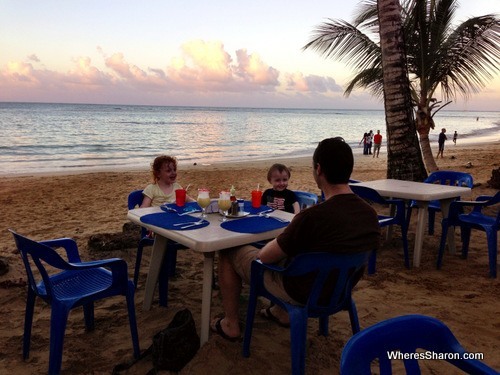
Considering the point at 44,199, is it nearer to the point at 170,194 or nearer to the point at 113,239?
the point at 113,239

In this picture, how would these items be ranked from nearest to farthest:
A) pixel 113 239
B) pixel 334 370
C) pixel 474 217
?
1. pixel 334 370
2. pixel 474 217
3. pixel 113 239

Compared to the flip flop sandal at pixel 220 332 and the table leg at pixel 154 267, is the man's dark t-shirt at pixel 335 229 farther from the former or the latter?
the table leg at pixel 154 267

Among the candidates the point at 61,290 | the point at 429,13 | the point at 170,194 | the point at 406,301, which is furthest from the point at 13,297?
the point at 429,13

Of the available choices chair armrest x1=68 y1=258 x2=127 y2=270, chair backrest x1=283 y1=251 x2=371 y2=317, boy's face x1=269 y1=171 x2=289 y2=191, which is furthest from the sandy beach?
boy's face x1=269 y1=171 x2=289 y2=191

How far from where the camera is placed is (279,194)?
3742mm

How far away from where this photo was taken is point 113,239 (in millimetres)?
4605

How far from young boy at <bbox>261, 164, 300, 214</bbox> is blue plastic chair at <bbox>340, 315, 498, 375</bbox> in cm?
244

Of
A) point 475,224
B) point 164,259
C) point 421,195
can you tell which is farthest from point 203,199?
point 475,224

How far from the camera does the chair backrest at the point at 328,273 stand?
6.58 feet

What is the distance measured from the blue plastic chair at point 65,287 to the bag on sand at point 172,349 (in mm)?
185

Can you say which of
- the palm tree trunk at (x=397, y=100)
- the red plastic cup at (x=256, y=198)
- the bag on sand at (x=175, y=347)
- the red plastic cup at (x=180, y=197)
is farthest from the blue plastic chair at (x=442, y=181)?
the bag on sand at (x=175, y=347)

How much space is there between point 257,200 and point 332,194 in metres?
1.16

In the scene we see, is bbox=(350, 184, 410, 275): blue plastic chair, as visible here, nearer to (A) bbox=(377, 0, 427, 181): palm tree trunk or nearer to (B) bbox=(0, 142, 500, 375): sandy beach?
(B) bbox=(0, 142, 500, 375): sandy beach

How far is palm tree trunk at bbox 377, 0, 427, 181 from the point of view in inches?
243
